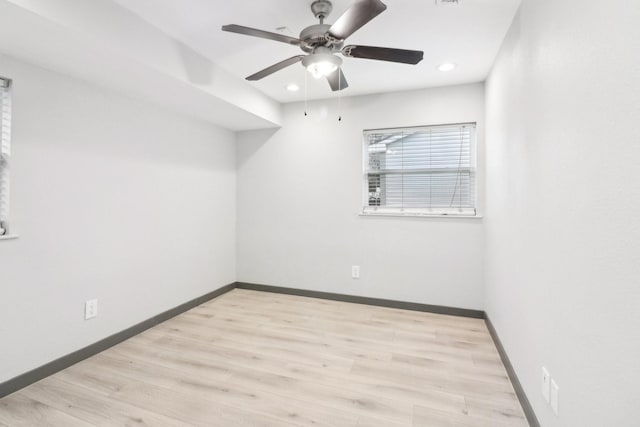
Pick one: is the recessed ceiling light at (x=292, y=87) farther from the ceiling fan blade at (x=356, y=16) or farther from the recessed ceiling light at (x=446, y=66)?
the ceiling fan blade at (x=356, y=16)

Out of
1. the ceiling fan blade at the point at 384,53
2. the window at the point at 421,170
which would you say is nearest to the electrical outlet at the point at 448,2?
the ceiling fan blade at the point at 384,53

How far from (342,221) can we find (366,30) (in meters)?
2.09

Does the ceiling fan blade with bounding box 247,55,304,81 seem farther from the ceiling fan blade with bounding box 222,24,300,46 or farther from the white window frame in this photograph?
the white window frame

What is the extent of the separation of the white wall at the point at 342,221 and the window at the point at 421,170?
0.39 feet

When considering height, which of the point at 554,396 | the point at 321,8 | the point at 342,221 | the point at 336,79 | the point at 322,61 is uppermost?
the point at 321,8

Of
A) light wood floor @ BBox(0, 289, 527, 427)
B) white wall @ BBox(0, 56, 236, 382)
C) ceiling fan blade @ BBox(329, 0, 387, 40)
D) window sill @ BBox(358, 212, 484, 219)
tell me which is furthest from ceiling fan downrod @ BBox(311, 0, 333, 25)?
light wood floor @ BBox(0, 289, 527, 427)

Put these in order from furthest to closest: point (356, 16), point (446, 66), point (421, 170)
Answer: point (421, 170), point (446, 66), point (356, 16)

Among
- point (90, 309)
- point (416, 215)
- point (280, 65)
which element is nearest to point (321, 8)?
point (280, 65)

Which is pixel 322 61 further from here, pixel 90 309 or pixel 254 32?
pixel 90 309

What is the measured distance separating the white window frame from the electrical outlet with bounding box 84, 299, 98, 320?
0.76 metres

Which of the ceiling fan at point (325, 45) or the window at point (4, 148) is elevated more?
the ceiling fan at point (325, 45)

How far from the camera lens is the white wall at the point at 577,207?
0.90 m

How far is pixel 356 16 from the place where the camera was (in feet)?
5.11

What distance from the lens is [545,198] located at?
1.51 metres
